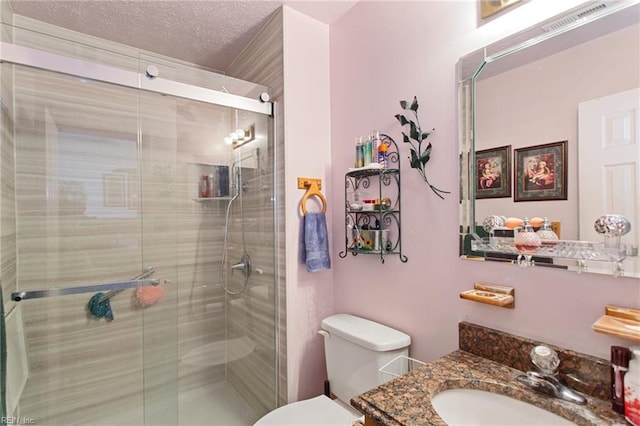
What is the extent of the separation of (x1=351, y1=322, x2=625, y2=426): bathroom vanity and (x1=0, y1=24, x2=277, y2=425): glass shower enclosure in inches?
42.6

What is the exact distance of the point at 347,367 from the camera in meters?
1.46

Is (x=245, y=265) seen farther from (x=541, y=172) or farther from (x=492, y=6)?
(x=492, y=6)

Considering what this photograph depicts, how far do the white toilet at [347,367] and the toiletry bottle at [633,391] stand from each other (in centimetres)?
71

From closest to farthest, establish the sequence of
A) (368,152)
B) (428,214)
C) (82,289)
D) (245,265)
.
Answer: (428,214)
(368,152)
(82,289)
(245,265)

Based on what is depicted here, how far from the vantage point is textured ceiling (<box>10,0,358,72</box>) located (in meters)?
1.68

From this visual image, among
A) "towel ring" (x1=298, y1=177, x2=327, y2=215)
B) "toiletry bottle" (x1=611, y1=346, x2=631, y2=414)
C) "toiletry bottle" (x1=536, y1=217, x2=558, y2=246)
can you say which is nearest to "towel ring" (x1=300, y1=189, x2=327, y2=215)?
"towel ring" (x1=298, y1=177, x2=327, y2=215)

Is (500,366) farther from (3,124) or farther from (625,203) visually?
(3,124)

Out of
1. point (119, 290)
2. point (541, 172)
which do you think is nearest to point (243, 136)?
point (119, 290)

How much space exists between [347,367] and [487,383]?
68cm

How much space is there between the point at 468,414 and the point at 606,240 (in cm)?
65

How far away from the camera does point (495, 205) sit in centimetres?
112

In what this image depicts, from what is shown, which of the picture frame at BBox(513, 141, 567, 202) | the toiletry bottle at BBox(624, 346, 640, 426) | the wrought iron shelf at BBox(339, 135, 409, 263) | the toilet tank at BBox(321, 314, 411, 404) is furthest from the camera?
the wrought iron shelf at BBox(339, 135, 409, 263)

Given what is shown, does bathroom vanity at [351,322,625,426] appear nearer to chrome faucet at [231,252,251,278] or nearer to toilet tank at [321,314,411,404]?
toilet tank at [321,314,411,404]

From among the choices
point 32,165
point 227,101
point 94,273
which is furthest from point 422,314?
point 32,165
